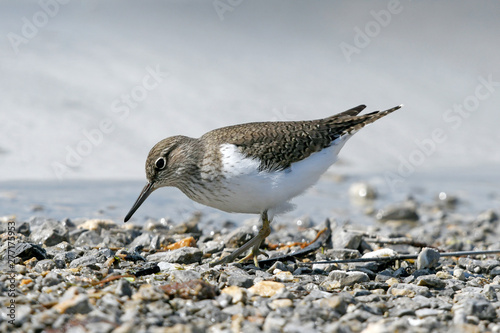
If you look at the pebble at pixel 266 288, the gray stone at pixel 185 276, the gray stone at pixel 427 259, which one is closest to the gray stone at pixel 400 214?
the gray stone at pixel 427 259

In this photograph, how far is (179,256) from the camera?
5.26m

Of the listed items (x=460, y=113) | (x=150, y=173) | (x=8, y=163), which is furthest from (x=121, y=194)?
(x=460, y=113)

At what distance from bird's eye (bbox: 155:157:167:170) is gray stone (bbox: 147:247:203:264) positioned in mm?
927

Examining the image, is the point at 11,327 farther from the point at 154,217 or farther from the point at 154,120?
the point at 154,120

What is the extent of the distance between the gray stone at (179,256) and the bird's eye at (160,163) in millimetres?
927

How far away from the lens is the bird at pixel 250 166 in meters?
5.48

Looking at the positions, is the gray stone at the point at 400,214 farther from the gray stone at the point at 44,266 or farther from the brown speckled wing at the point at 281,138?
the gray stone at the point at 44,266

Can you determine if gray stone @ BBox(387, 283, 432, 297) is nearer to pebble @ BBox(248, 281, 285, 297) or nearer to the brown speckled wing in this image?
pebble @ BBox(248, 281, 285, 297)

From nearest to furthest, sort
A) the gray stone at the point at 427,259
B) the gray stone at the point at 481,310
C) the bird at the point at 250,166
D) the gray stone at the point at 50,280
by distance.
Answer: the gray stone at the point at 481,310 → the gray stone at the point at 50,280 → the gray stone at the point at 427,259 → the bird at the point at 250,166

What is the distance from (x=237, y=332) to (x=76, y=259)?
206 cm

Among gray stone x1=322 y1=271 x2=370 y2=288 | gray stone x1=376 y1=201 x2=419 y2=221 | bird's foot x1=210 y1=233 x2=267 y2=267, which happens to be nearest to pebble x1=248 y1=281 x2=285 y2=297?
gray stone x1=322 y1=271 x2=370 y2=288

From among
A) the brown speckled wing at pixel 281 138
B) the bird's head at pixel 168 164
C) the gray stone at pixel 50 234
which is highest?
the brown speckled wing at pixel 281 138

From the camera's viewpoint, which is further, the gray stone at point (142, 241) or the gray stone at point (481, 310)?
the gray stone at point (142, 241)

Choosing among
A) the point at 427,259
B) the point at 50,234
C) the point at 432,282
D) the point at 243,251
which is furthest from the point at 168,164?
the point at 432,282
